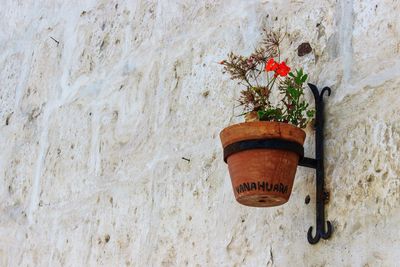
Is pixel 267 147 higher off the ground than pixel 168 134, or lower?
lower

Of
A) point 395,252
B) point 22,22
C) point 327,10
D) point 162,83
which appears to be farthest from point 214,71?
point 22,22

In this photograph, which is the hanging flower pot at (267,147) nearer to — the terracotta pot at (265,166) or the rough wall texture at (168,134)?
the terracotta pot at (265,166)

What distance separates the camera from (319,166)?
80.9 inches

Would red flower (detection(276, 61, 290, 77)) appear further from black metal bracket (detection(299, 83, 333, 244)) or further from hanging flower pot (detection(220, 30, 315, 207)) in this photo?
black metal bracket (detection(299, 83, 333, 244))

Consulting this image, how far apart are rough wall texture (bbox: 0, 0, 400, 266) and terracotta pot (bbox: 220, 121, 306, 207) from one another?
5.4 inches

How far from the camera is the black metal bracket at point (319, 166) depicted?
2000 mm

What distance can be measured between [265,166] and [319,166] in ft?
0.61

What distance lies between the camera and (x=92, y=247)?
283cm

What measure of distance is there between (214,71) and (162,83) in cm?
27

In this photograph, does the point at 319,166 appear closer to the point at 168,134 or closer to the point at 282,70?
the point at 282,70

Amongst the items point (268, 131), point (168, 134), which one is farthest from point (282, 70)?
point (168, 134)

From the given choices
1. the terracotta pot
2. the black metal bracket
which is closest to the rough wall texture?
the black metal bracket

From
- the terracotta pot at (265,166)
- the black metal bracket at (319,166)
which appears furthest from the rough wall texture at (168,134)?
the terracotta pot at (265,166)

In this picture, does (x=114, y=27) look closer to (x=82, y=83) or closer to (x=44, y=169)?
(x=82, y=83)
